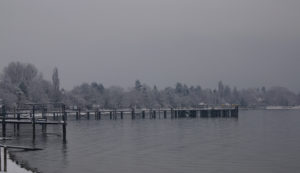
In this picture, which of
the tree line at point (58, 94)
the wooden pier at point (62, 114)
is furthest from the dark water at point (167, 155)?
the tree line at point (58, 94)

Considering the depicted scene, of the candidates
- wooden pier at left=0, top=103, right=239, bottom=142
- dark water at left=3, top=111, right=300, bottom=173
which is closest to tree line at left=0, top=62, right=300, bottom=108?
wooden pier at left=0, top=103, right=239, bottom=142

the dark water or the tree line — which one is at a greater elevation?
the tree line

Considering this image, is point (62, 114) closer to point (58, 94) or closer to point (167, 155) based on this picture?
point (167, 155)

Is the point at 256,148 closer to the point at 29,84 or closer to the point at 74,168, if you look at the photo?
the point at 74,168

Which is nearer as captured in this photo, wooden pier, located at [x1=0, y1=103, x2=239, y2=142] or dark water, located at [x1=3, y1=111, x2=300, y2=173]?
dark water, located at [x1=3, y1=111, x2=300, y2=173]

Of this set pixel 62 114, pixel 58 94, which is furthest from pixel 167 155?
pixel 58 94

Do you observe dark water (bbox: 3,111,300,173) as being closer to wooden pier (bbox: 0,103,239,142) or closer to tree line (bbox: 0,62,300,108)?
wooden pier (bbox: 0,103,239,142)

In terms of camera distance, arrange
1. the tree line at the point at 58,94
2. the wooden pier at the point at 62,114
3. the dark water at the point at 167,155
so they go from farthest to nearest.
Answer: the tree line at the point at 58,94, the wooden pier at the point at 62,114, the dark water at the point at 167,155

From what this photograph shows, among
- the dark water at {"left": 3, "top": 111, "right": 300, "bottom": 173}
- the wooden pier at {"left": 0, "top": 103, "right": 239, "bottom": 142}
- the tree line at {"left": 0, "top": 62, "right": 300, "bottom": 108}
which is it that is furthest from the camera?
the tree line at {"left": 0, "top": 62, "right": 300, "bottom": 108}

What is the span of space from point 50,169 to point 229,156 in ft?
44.4

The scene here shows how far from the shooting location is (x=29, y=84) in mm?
111375

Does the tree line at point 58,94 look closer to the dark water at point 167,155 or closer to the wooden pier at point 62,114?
the wooden pier at point 62,114

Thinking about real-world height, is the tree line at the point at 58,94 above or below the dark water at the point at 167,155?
above

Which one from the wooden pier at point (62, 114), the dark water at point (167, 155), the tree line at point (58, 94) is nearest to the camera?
the dark water at point (167, 155)
